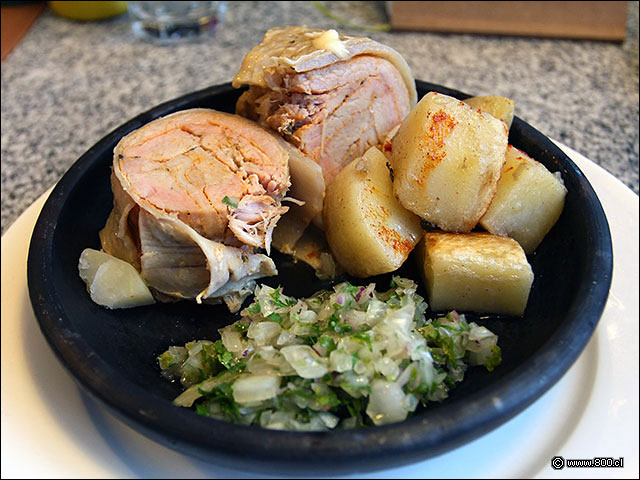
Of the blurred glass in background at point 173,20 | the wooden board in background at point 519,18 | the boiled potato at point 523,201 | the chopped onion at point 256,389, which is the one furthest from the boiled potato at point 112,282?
the wooden board in background at point 519,18

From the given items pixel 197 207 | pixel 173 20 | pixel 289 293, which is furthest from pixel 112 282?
pixel 173 20

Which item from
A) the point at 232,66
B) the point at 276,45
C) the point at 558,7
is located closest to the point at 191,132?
the point at 276,45

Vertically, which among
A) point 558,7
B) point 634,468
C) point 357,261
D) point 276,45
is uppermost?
point 276,45

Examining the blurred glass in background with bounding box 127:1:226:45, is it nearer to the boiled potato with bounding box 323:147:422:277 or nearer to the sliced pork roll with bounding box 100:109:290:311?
the sliced pork roll with bounding box 100:109:290:311

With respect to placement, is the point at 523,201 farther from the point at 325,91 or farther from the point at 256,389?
the point at 256,389

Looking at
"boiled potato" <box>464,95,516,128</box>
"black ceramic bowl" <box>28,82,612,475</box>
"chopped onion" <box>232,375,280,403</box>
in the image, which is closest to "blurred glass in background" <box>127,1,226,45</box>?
"black ceramic bowl" <box>28,82,612,475</box>

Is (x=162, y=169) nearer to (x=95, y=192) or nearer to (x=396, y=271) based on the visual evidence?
(x=95, y=192)
